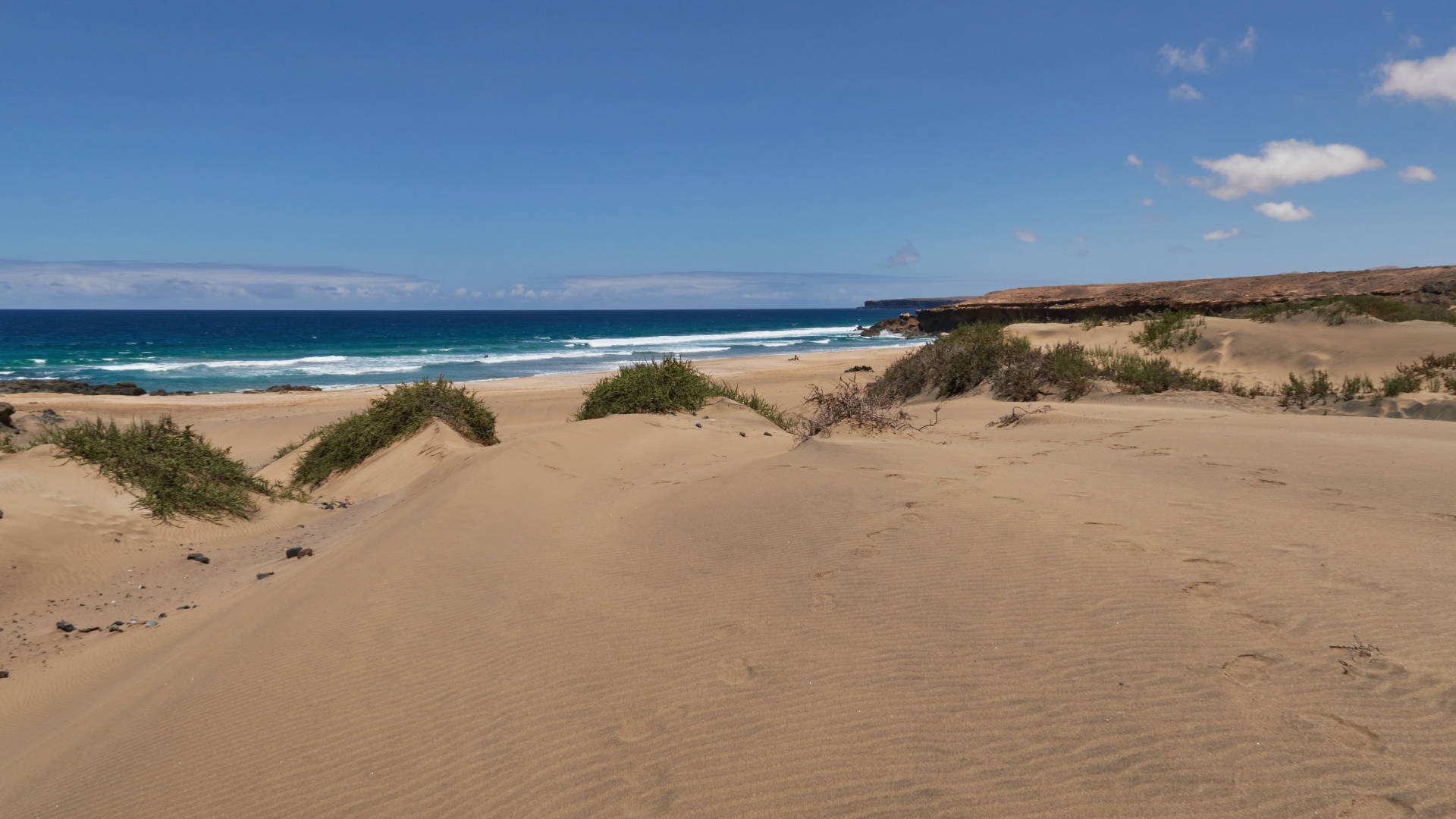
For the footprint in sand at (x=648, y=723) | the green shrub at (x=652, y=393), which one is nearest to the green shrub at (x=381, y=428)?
the green shrub at (x=652, y=393)

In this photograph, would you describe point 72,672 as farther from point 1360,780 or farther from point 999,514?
point 1360,780

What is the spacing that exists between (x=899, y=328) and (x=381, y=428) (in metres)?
65.8

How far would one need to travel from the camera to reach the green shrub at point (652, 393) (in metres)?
12.5

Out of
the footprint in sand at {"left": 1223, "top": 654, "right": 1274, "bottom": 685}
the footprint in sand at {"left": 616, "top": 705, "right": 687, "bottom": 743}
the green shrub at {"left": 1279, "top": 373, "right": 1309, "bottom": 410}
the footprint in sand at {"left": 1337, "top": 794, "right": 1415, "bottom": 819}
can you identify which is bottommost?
the footprint in sand at {"left": 616, "top": 705, "right": 687, "bottom": 743}

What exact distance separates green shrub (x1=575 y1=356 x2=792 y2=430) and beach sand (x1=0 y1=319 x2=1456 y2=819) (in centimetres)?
517

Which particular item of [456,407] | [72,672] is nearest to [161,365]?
[456,407]

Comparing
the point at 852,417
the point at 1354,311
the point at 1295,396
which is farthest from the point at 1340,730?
the point at 1354,311

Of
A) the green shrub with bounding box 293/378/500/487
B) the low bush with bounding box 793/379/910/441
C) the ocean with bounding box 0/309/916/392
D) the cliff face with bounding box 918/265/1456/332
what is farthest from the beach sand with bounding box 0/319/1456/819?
the ocean with bounding box 0/309/916/392

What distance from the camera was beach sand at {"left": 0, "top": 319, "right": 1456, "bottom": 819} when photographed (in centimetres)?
242

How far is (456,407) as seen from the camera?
38.4 ft

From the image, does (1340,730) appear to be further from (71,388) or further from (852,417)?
(71,388)

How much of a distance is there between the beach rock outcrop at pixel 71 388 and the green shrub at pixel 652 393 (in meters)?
26.2

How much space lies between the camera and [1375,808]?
6.61 feet

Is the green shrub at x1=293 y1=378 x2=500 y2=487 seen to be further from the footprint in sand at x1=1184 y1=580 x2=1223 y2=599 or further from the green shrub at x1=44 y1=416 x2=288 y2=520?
the footprint in sand at x1=1184 y1=580 x2=1223 y2=599
